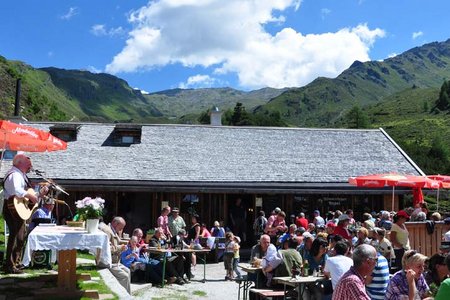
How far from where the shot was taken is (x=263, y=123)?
76.9 metres

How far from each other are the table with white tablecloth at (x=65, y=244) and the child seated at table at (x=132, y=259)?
467 centimetres

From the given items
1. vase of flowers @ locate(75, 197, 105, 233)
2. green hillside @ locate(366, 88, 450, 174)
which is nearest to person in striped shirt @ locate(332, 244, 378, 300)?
vase of flowers @ locate(75, 197, 105, 233)

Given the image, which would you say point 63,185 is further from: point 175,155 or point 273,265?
point 273,265

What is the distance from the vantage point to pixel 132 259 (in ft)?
41.4

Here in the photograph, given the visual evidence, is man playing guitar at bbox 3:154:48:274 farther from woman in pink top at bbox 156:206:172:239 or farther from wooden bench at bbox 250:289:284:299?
woman in pink top at bbox 156:206:172:239

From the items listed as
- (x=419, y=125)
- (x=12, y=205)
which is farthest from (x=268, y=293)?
(x=419, y=125)

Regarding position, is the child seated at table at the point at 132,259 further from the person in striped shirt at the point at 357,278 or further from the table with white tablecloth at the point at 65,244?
the person in striped shirt at the point at 357,278

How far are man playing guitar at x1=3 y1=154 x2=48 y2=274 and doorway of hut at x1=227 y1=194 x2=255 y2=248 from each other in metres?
11.8

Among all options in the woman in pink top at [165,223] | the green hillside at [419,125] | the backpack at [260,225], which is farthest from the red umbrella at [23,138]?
the green hillside at [419,125]

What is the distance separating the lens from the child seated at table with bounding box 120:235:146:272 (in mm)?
12562

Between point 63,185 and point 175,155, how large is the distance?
449 cm

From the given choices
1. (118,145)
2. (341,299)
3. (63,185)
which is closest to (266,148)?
(118,145)

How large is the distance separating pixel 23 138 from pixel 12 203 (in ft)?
8.39

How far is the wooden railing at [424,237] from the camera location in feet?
39.4
